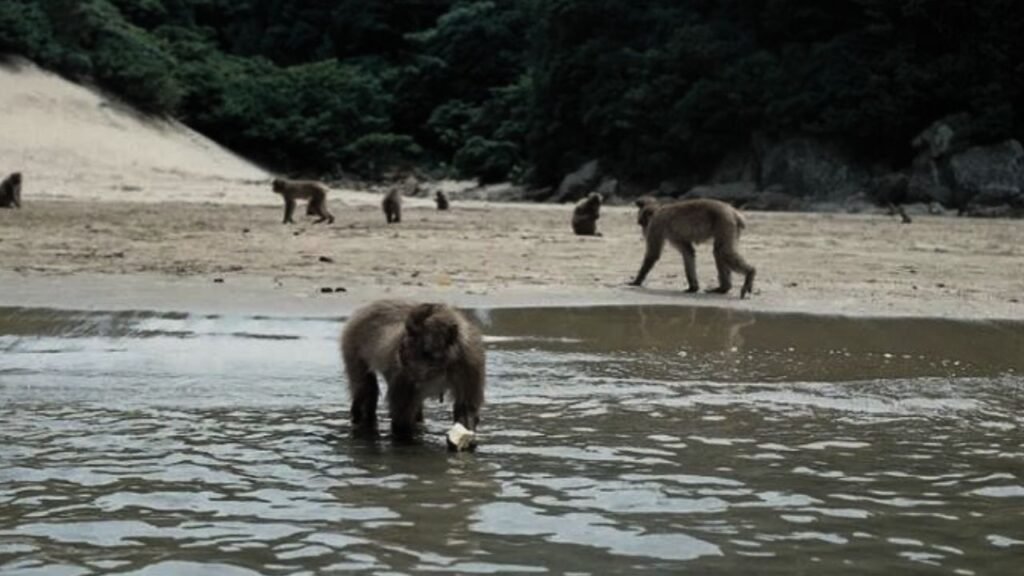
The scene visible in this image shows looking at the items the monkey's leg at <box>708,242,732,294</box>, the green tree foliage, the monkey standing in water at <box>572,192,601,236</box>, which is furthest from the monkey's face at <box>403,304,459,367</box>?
the green tree foliage

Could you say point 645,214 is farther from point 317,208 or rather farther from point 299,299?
point 317,208

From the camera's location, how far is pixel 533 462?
6.21 metres

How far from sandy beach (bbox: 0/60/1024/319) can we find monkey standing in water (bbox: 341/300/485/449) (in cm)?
445

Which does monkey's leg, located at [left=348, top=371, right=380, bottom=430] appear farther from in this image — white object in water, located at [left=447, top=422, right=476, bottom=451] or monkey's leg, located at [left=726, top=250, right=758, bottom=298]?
monkey's leg, located at [left=726, top=250, right=758, bottom=298]

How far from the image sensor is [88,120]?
51.7 m

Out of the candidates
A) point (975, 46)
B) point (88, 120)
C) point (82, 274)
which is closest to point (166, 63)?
point (88, 120)

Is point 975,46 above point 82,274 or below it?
above

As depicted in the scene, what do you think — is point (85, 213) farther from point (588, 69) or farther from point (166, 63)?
point (166, 63)

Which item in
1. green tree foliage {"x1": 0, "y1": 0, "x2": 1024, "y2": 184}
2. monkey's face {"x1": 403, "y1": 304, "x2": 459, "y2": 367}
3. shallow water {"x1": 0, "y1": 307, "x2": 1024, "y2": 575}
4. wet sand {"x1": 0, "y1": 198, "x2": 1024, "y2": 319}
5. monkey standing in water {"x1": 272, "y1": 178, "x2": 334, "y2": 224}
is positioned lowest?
shallow water {"x1": 0, "y1": 307, "x2": 1024, "y2": 575}

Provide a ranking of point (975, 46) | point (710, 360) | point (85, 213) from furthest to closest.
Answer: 1. point (975, 46)
2. point (85, 213)
3. point (710, 360)

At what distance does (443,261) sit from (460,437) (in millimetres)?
10395

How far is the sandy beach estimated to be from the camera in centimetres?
1295

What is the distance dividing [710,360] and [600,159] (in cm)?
4341

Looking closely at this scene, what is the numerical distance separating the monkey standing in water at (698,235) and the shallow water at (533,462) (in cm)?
367
